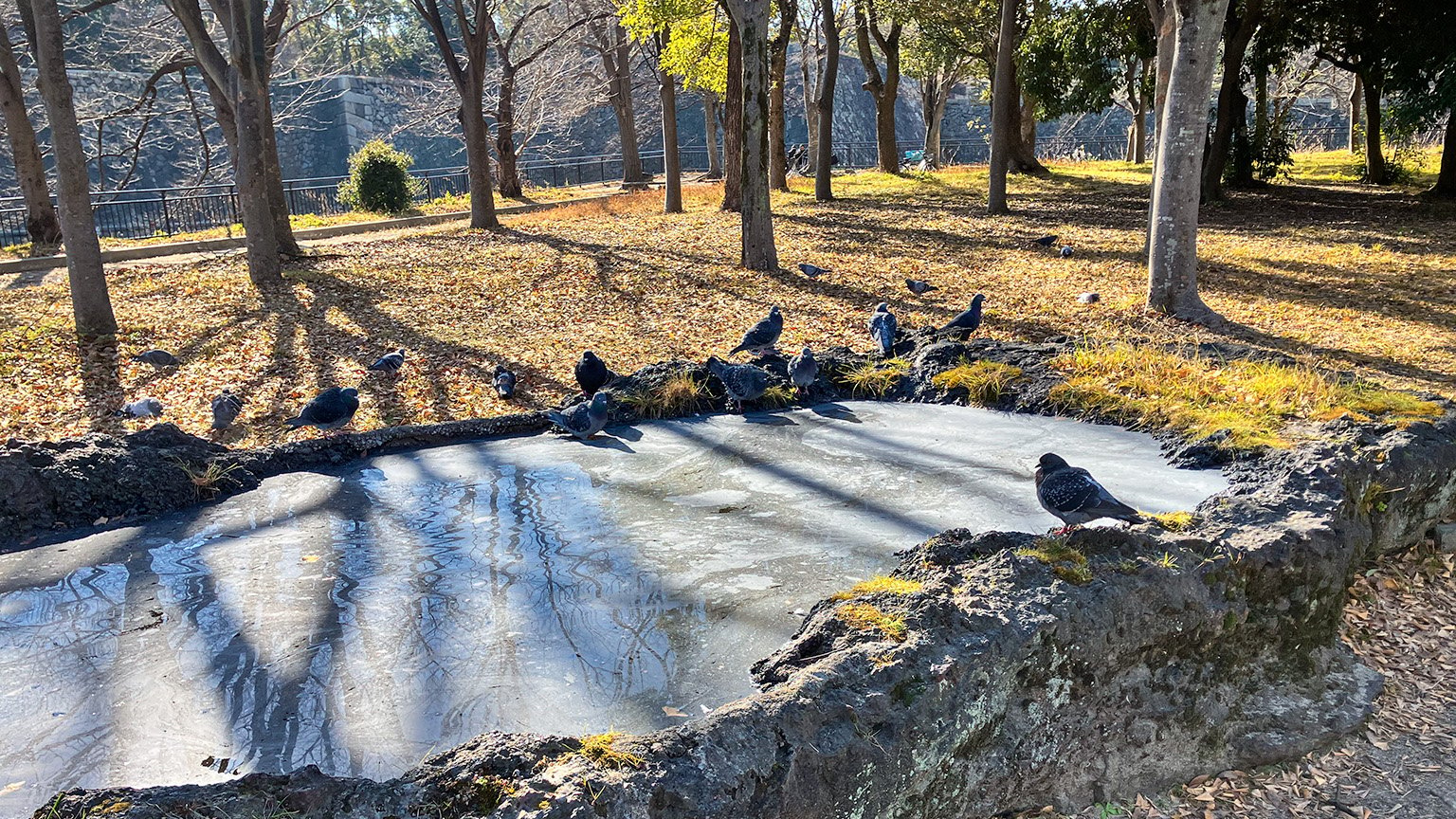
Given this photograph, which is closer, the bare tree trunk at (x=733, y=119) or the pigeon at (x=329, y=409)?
the pigeon at (x=329, y=409)

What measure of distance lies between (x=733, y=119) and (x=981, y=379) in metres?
12.2

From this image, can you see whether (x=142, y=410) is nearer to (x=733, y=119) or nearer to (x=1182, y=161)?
(x=1182, y=161)

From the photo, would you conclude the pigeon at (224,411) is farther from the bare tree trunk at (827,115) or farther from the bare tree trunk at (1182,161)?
the bare tree trunk at (827,115)

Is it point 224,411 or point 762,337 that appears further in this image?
point 762,337

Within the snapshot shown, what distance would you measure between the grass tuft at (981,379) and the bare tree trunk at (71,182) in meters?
7.99

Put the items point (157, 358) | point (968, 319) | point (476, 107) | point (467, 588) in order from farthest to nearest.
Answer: point (476, 107)
point (157, 358)
point (968, 319)
point (467, 588)

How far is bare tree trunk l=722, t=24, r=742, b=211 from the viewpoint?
1709 centimetres

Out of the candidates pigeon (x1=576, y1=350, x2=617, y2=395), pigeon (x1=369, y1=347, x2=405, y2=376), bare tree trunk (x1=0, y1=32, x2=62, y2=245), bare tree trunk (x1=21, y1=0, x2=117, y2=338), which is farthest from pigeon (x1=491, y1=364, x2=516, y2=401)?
bare tree trunk (x1=0, y1=32, x2=62, y2=245)

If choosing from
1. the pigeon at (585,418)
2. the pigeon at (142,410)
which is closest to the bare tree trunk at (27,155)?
the pigeon at (142,410)

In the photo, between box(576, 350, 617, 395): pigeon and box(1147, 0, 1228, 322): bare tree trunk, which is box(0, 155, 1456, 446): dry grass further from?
box(576, 350, 617, 395): pigeon

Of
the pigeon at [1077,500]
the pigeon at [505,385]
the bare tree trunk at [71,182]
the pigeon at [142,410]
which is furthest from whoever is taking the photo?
the bare tree trunk at [71,182]

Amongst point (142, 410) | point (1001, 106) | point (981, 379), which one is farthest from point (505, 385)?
point (1001, 106)

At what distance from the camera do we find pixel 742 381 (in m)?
7.06

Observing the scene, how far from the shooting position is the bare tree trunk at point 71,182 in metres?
8.89
